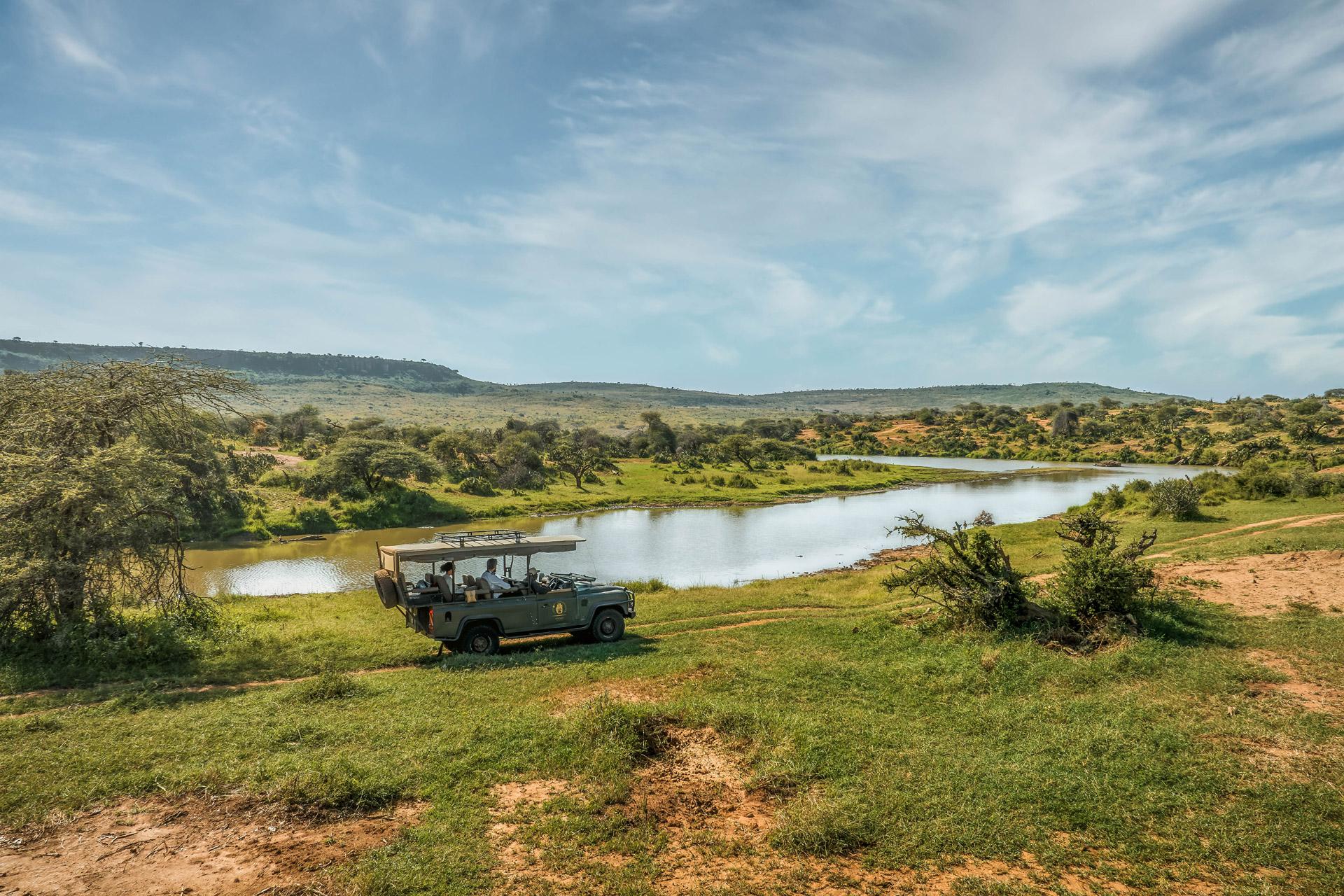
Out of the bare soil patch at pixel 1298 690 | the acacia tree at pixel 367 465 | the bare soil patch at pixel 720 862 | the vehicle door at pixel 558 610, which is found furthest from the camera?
the acacia tree at pixel 367 465

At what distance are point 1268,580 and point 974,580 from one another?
7.76 meters

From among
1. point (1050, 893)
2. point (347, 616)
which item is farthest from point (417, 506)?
point (1050, 893)

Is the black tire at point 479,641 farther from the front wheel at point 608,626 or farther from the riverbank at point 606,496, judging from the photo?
the riverbank at point 606,496

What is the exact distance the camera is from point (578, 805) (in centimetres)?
814

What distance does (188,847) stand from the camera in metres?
7.21

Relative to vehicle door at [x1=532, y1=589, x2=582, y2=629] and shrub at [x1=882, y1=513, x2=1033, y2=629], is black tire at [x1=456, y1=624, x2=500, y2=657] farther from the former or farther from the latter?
shrub at [x1=882, y1=513, x2=1033, y2=629]

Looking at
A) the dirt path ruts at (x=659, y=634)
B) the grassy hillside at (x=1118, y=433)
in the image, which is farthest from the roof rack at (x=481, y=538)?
the grassy hillside at (x=1118, y=433)

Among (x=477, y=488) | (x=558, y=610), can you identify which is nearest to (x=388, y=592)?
(x=558, y=610)

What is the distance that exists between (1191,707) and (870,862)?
663 cm

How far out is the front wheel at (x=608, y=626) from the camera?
1633cm

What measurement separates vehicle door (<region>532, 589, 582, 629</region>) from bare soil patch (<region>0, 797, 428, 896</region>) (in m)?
7.53

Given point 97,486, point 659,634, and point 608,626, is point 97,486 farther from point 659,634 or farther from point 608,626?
point 659,634

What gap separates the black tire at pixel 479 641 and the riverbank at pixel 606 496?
27.5 metres

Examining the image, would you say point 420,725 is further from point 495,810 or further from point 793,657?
point 793,657
